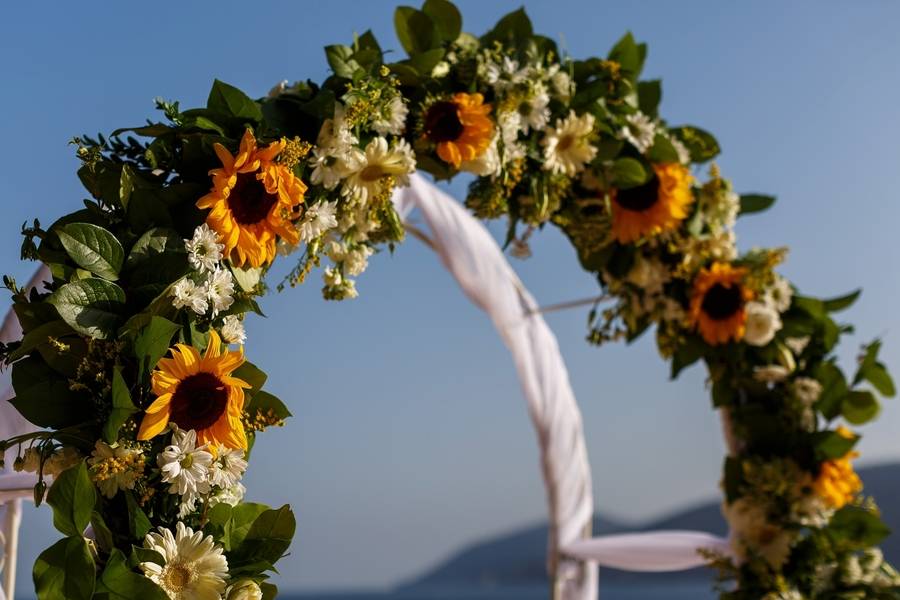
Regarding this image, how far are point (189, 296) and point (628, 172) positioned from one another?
45.2 inches

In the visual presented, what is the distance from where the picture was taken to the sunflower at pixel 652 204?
226 centimetres

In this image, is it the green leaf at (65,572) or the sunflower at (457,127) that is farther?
the sunflower at (457,127)

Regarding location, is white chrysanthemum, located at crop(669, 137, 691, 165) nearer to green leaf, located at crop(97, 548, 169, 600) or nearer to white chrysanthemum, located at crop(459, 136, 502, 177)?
white chrysanthemum, located at crop(459, 136, 502, 177)

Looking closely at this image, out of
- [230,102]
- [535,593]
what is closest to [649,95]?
[230,102]

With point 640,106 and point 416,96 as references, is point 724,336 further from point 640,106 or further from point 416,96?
point 416,96

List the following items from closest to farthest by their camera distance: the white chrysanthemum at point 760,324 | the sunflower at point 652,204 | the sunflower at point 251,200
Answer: the sunflower at point 251,200 < the sunflower at point 652,204 < the white chrysanthemum at point 760,324

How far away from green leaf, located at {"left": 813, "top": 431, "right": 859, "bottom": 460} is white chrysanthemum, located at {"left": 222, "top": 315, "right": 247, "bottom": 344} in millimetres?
1626

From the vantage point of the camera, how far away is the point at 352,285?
1.79 metres

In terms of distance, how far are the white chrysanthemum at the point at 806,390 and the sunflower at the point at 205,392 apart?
1623 mm

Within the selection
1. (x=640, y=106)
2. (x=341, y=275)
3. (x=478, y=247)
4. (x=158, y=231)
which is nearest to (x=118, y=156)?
(x=158, y=231)

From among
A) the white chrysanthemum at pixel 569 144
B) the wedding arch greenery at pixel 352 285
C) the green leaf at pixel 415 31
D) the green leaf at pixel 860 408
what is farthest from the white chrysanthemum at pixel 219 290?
the green leaf at pixel 860 408

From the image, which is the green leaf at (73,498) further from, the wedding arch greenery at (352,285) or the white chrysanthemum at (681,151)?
the white chrysanthemum at (681,151)

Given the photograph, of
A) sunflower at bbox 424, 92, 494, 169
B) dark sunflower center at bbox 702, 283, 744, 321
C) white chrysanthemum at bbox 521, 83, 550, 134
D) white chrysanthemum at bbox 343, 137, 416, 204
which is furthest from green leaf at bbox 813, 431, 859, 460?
white chrysanthemum at bbox 343, 137, 416, 204

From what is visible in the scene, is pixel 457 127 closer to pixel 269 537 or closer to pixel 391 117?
pixel 391 117
